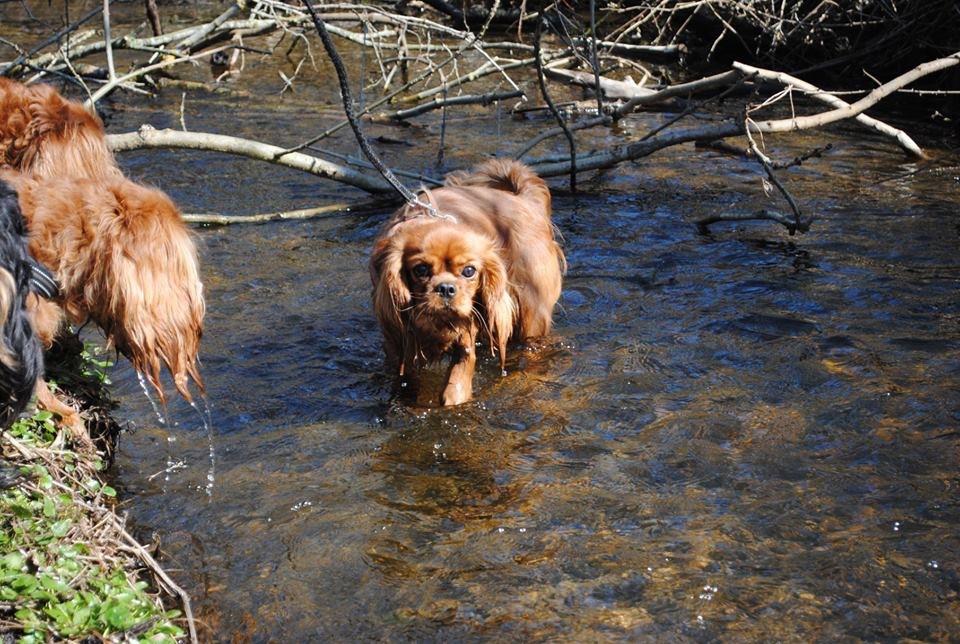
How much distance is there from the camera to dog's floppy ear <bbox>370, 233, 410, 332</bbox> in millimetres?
5270

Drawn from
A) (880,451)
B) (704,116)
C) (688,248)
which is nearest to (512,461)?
(880,451)

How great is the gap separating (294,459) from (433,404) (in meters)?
0.86

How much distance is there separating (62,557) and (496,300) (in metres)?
2.58

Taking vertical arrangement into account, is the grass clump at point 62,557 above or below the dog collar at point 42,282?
below

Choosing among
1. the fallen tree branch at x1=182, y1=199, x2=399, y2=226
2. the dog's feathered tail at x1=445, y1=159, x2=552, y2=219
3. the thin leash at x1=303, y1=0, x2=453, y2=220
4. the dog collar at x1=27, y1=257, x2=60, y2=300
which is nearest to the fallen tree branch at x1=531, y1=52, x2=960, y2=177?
the fallen tree branch at x1=182, y1=199, x2=399, y2=226

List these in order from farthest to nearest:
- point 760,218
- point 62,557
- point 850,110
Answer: point 850,110, point 760,218, point 62,557

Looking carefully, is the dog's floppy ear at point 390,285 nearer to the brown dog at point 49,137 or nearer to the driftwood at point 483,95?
the brown dog at point 49,137

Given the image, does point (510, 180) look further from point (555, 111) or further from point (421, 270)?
point (555, 111)

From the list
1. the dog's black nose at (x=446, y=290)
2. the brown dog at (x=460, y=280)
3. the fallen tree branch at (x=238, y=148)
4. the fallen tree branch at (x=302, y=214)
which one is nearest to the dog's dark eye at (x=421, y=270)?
the brown dog at (x=460, y=280)

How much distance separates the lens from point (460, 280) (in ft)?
17.2

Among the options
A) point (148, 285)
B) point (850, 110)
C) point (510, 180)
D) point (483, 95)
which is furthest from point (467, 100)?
point (148, 285)

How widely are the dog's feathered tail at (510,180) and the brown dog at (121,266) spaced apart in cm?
247

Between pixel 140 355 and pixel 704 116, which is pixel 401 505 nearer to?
pixel 140 355

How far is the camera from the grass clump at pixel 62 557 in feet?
10.4
